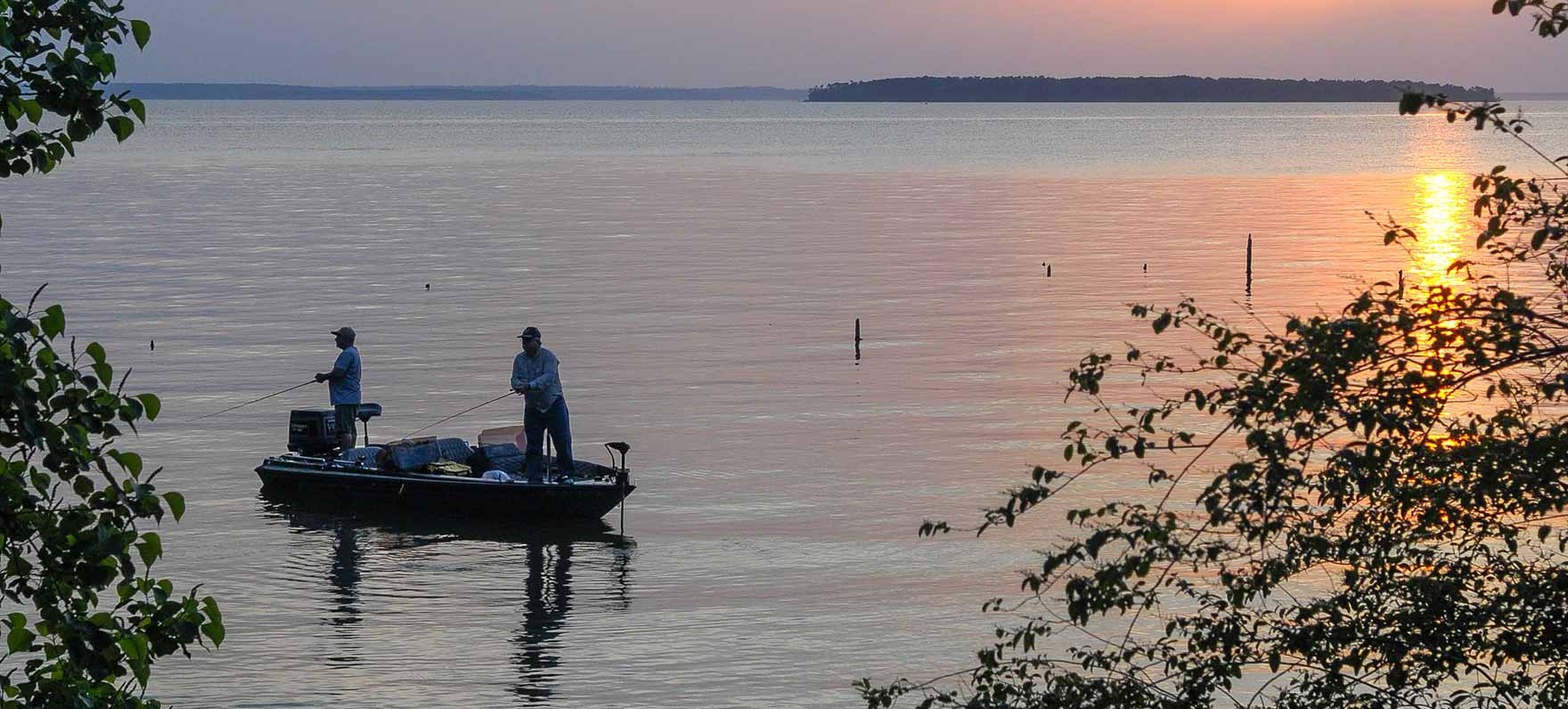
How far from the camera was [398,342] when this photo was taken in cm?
4553

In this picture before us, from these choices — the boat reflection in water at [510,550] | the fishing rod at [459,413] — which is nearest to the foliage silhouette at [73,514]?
the boat reflection in water at [510,550]

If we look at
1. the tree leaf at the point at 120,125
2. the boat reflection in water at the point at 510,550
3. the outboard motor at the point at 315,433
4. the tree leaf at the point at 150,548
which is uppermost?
the tree leaf at the point at 120,125

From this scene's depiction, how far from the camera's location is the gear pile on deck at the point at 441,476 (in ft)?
81.0

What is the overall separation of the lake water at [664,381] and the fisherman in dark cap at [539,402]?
3.74ft

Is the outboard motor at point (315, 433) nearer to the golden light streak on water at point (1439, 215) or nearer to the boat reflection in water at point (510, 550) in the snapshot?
the boat reflection in water at point (510, 550)

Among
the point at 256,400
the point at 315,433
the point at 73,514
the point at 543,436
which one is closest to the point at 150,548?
the point at 73,514

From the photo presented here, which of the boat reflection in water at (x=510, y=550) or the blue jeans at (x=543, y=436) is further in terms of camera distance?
the blue jeans at (x=543, y=436)

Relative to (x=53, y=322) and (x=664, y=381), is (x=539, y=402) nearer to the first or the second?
(x=664, y=381)

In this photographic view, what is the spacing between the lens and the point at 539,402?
23.6 m

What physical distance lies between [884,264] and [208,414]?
111 ft

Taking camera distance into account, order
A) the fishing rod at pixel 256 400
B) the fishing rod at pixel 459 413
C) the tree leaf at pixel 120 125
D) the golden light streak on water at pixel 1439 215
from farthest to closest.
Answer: the golden light streak on water at pixel 1439 215 < the fishing rod at pixel 256 400 < the fishing rod at pixel 459 413 < the tree leaf at pixel 120 125

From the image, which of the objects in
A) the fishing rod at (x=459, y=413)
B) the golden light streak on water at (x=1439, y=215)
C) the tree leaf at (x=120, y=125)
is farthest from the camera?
the golden light streak on water at (x=1439, y=215)

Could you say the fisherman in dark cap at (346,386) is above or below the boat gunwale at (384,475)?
above

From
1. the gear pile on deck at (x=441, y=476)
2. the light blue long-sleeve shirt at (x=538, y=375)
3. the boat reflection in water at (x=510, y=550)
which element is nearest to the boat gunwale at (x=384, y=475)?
the gear pile on deck at (x=441, y=476)
